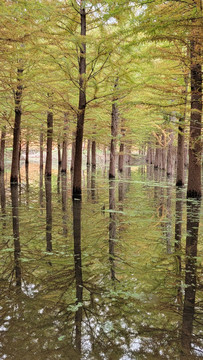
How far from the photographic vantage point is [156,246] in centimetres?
497

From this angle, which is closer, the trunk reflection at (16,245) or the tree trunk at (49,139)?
the trunk reflection at (16,245)

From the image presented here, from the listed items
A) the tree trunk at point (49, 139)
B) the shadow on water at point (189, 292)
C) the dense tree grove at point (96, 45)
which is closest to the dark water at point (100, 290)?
the shadow on water at point (189, 292)

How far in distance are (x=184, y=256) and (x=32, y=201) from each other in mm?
6420

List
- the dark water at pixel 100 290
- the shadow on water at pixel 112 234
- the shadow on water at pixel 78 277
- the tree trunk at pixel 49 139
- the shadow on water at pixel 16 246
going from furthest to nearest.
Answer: the tree trunk at pixel 49 139 < the shadow on water at pixel 112 234 < the shadow on water at pixel 16 246 < the shadow on water at pixel 78 277 < the dark water at pixel 100 290

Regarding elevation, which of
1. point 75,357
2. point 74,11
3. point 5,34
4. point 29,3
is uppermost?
point 74,11

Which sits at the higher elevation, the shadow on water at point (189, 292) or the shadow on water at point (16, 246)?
the shadow on water at point (16, 246)

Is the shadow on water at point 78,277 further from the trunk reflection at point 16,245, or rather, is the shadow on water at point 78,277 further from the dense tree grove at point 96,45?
the dense tree grove at point 96,45

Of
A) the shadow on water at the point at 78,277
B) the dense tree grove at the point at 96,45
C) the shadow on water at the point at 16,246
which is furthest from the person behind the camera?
the dense tree grove at the point at 96,45

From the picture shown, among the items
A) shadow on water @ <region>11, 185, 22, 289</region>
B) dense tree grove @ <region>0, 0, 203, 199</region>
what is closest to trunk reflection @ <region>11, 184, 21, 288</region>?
shadow on water @ <region>11, 185, 22, 289</region>

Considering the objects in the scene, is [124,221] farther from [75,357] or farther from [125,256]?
[75,357]

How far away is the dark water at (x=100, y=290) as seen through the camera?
232cm

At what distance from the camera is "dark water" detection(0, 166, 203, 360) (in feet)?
7.61

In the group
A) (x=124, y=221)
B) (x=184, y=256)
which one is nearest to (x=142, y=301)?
(x=184, y=256)

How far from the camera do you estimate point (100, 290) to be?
3.26 metres
